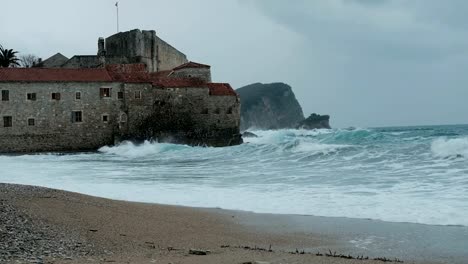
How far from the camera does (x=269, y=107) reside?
479 feet

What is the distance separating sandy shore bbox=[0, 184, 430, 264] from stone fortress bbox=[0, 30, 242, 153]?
1094 inches

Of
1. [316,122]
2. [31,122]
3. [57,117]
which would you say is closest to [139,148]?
[57,117]

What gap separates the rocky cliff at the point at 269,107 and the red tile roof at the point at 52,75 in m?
91.5

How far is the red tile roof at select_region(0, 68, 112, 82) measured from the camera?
37812 millimetres

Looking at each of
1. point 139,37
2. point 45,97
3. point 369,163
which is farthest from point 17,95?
point 369,163

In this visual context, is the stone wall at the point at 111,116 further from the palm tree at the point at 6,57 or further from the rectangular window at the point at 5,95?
the palm tree at the point at 6,57

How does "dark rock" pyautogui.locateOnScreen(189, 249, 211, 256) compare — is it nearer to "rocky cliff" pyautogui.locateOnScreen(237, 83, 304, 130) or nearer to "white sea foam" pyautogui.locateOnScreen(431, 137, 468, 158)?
"white sea foam" pyautogui.locateOnScreen(431, 137, 468, 158)

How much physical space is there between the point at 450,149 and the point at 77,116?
86.2 feet

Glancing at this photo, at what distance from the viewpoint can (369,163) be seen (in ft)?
67.8

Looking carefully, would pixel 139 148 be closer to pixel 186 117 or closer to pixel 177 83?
pixel 186 117

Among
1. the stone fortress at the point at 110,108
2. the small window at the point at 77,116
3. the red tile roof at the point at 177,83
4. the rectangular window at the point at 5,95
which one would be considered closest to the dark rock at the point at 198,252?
the stone fortress at the point at 110,108

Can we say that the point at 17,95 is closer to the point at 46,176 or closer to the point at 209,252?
the point at 46,176

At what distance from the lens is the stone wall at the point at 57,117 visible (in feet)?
123

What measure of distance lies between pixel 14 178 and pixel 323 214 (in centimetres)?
1238
